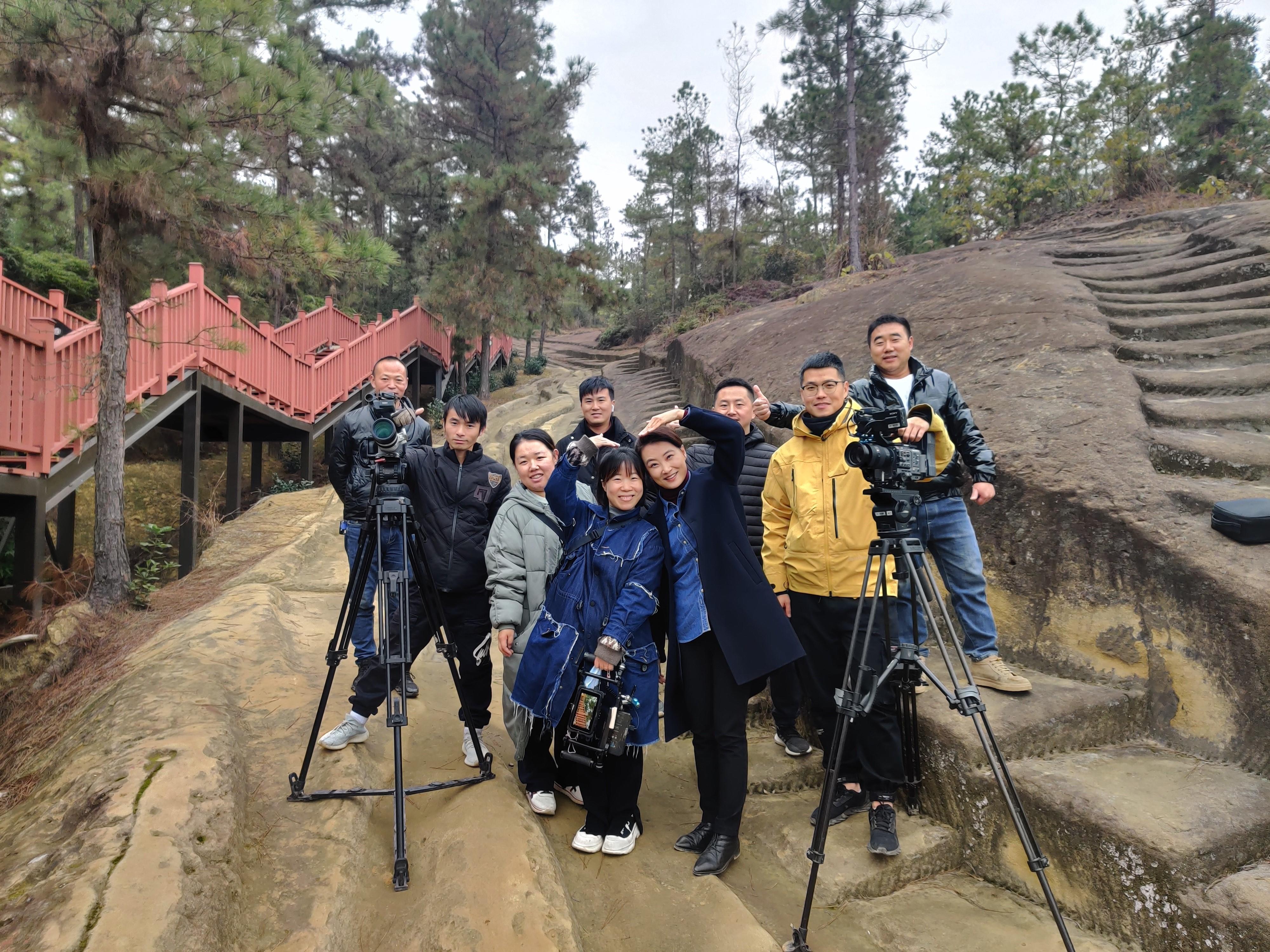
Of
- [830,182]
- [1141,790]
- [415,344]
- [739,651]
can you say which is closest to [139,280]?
[739,651]

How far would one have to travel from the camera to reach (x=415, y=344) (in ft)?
51.0

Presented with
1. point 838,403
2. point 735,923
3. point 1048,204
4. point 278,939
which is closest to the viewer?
point 278,939

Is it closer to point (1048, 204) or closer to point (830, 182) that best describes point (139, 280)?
point (1048, 204)

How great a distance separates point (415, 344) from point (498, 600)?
1378 cm

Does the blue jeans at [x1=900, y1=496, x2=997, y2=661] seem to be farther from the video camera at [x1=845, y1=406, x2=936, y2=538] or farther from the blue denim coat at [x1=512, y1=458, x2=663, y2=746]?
the blue denim coat at [x1=512, y1=458, x2=663, y2=746]

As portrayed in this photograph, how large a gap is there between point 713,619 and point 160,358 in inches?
283

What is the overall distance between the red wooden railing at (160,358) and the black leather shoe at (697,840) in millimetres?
5590

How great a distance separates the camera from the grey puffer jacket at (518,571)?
2949 mm

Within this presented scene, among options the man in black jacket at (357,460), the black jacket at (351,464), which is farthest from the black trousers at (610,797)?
the black jacket at (351,464)

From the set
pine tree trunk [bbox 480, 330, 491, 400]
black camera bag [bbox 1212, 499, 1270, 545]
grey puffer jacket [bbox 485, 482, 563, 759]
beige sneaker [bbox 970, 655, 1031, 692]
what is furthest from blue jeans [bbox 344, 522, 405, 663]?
pine tree trunk [bbox 480, 330, 491, 400]

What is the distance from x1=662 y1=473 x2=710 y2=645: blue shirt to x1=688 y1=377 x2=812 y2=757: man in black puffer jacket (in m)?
0.48

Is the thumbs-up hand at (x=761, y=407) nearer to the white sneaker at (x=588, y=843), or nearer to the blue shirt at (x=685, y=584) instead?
the blue shirt at (x=685, y=584)

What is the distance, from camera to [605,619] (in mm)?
2695

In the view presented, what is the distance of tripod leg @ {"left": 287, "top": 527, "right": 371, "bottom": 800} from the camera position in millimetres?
2736
